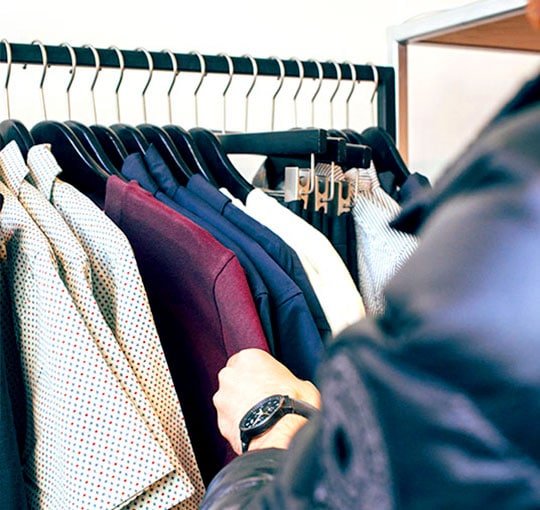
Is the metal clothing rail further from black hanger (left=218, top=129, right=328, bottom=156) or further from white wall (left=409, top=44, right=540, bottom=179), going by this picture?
white wall (left=409, top=44, right=540, bottom=179)

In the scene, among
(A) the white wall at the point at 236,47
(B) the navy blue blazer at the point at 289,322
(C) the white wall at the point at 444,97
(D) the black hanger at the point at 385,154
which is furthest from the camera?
(C) the white wall at the point at 444,97

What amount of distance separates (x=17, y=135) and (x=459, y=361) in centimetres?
84

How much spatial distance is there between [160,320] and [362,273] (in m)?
0.25

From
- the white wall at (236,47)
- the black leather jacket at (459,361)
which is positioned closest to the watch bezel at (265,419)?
the black leather jacket at (459,361)

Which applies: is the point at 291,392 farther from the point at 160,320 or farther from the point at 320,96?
the point at 320,96

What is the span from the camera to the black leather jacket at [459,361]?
24cm

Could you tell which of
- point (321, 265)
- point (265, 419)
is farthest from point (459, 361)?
point (321, 265)

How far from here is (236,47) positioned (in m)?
1.77

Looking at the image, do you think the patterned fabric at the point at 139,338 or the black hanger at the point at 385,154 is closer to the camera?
the patterned fabric at the point at 139,338

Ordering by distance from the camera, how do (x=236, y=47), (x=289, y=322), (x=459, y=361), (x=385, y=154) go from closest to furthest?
(x=459, y=361) → (x=289, y=322) → (x=385, y=154) → (x=236, y=47)

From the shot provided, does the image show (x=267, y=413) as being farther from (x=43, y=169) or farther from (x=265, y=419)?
(x=43, y=169)

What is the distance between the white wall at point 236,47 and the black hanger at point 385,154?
61 cm

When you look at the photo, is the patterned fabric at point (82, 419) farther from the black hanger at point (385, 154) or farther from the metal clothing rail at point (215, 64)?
the black hanger at point (385, 154)

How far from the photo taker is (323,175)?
1.03 metres
